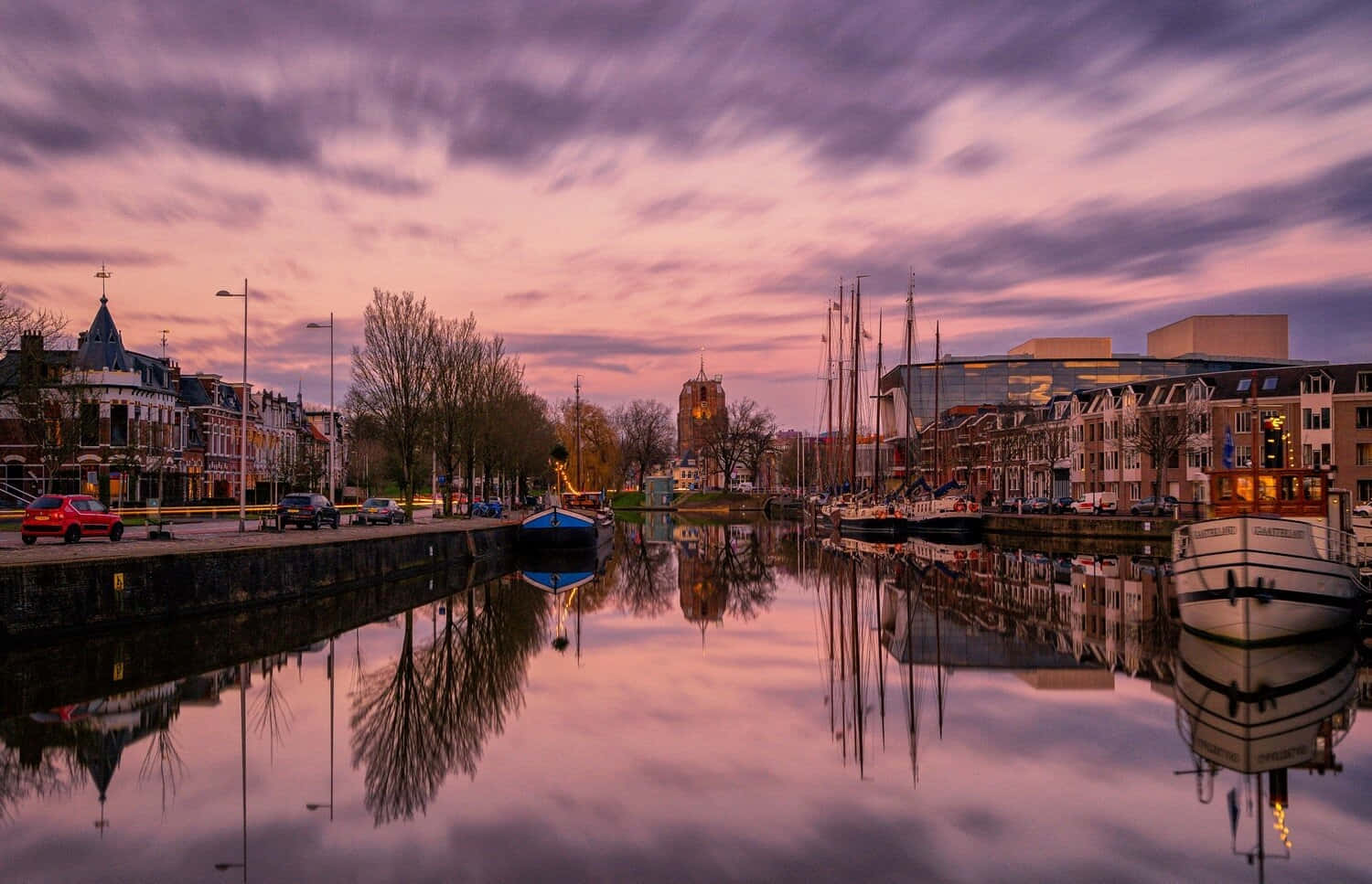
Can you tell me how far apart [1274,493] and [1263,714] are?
12.1 meters

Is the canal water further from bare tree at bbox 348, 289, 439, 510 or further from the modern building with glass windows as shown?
the modern building with glass windows

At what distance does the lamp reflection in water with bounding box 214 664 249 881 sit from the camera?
32.6 ft

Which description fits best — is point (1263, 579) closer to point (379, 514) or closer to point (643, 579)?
point (643, 579)

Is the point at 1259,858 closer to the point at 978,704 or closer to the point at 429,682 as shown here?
the point at 978,704

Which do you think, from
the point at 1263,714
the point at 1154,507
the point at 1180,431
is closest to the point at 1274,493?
the point at 1263,714

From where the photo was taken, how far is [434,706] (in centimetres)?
1775

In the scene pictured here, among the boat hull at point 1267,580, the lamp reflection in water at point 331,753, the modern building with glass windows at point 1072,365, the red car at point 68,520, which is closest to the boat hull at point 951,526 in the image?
the boat hull at point 1267,580

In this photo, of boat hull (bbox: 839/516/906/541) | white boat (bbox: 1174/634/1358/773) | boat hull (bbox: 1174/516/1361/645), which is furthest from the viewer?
boat hull (bbox: 839/516/906/541)

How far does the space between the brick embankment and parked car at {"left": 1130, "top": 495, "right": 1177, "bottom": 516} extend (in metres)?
48.4

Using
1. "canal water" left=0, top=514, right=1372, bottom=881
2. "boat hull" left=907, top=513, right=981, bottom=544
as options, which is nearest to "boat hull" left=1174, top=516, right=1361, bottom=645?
"canal water" left=0, top=514, right=1372, bottom=881

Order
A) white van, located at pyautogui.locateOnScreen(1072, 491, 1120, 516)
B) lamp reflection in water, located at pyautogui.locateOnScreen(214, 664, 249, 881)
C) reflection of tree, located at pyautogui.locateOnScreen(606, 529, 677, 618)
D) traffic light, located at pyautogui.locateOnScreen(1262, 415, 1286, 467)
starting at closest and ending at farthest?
lamp reflection in water, located at pyautogui.locateOnScreen(214, 664, 249, 881) → traffic light, located at pyautogui.locateOnScreen(1262, 415, 1286, 467) → reflection of tree, located at pyautogui.locateOnScreen(606, 529, 677, 618) → white van, located at pyautogui.locateOnScreen(1072, 491, 1120, 516)

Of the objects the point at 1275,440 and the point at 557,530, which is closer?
the point at 1275,440

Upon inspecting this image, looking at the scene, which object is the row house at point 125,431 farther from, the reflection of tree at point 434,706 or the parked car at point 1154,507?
the parked car at point 1154,507

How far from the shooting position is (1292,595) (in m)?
22.5
